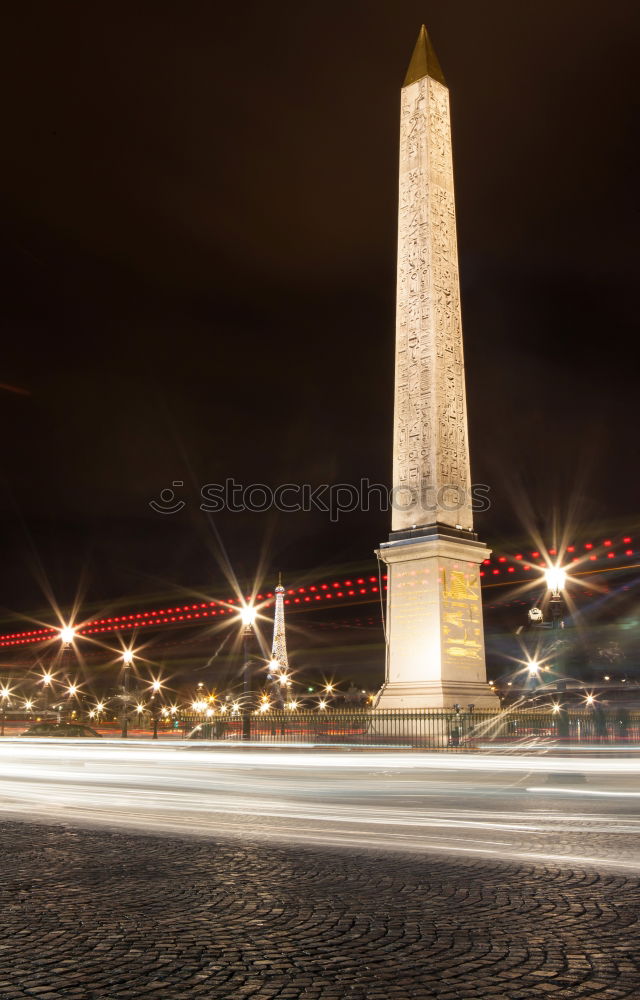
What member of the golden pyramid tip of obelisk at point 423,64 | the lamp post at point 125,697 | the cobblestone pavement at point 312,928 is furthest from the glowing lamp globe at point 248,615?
the cobblestone pavement at point 312,928

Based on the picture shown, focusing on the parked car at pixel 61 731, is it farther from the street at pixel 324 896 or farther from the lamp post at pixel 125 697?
the street at pixel 324 896

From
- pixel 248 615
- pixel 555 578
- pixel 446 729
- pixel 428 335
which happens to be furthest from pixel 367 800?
pixel 428 335

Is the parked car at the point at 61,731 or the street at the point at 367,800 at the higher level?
the parked car at the point at 61,731

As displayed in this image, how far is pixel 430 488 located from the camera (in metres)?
24.2

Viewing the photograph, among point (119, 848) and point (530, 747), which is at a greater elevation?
point (530, 747)

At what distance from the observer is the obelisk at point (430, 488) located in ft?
77.3

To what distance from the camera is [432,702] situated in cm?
2286

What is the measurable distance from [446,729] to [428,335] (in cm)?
1056

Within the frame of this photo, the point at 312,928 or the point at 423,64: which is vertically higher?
the point at 423,64

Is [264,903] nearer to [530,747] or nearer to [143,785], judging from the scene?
[143,785]

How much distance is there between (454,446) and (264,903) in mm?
20225

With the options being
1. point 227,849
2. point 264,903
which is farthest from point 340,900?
point 227,849

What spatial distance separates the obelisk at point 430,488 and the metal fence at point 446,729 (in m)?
0.67

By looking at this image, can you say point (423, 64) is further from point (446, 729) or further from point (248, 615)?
point (446, 729)
